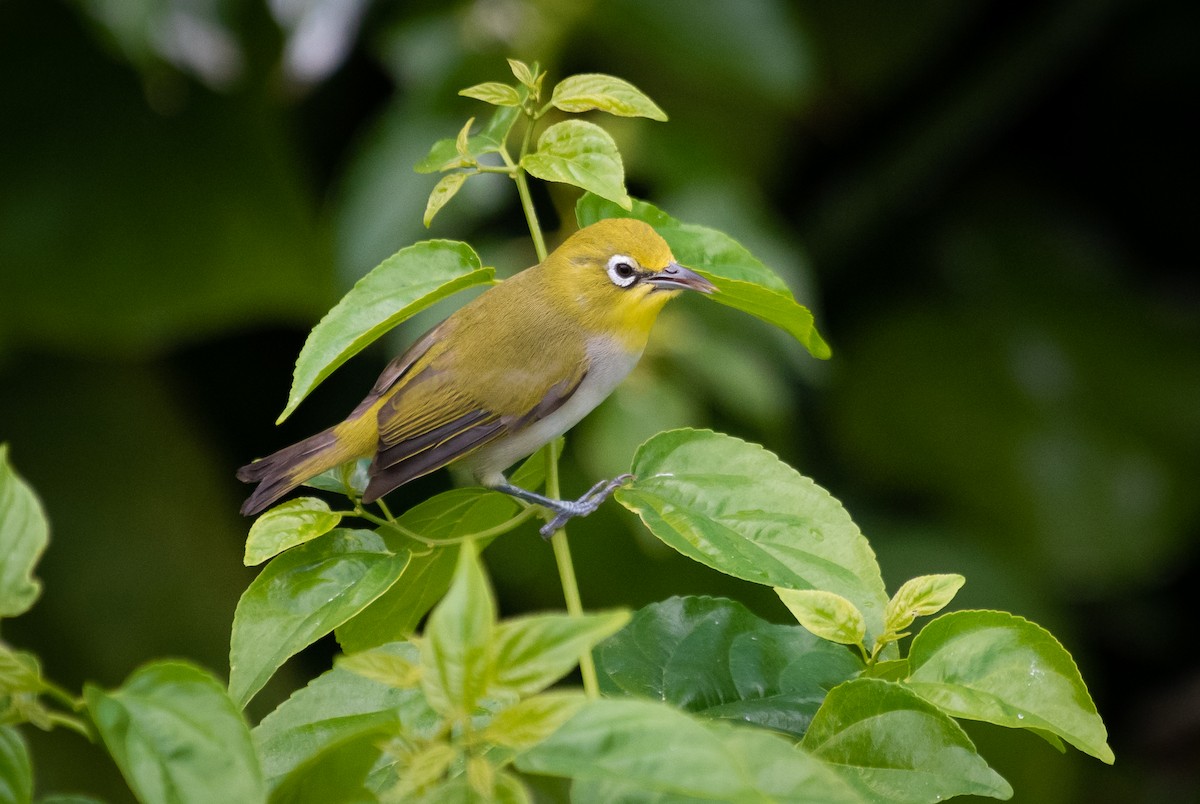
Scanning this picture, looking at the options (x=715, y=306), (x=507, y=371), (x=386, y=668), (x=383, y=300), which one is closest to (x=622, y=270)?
(x=507, y=371)

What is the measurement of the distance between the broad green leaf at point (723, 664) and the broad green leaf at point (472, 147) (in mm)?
348

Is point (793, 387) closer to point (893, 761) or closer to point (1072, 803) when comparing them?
point (1072, 803)

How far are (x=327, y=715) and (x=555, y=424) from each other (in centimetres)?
47

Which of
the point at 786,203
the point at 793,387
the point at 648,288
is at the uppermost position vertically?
the point at 786,203

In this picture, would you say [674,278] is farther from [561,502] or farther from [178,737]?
[178,737]

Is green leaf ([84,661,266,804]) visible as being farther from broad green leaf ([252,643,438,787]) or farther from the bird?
the bird

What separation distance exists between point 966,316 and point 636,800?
2.58 meters

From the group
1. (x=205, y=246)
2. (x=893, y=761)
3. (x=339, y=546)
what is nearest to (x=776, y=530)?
(x=893, y=761)

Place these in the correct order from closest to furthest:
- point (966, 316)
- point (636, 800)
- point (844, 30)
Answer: point (636, 800)
point (844, 30)
point (966, 316)

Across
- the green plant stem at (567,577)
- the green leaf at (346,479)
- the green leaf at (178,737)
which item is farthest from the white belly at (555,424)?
the green leaf at (178,737)

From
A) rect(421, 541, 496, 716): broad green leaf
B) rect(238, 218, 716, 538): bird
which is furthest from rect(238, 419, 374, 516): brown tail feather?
rect(421, 541, 496, 716): broad green leaf

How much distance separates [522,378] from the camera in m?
1.18

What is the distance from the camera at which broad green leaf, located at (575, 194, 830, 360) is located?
33.6 inches

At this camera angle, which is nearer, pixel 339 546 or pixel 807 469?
pixel 339 546
